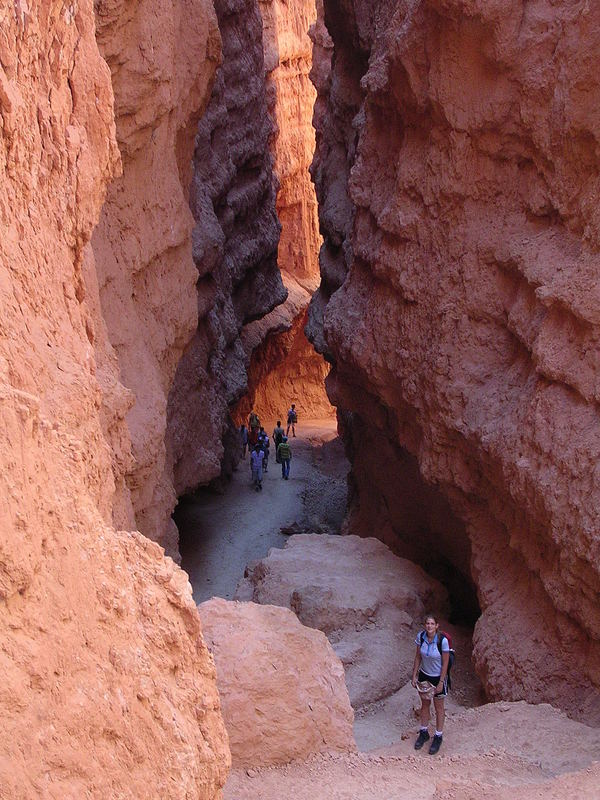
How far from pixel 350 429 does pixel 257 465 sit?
A: 2344 millimetres

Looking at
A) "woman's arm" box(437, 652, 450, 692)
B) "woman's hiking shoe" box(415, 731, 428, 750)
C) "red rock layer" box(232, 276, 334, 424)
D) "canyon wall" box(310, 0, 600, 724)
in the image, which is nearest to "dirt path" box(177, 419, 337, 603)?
"canyon wall" box(310, 0, 600, 724)

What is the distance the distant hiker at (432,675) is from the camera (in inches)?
258

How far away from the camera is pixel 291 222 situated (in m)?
27.5

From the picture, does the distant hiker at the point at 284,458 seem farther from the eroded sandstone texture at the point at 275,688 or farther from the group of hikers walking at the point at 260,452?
the eroded sandstone texture at the point at 275,688

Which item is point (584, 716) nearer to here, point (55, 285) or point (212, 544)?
point (55, 285)

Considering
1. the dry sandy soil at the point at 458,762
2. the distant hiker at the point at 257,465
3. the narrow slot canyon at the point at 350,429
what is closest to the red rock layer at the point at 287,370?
the distant hiker at the point at 257,465

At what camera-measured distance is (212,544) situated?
1517cm

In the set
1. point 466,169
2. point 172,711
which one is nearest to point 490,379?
point 466,169

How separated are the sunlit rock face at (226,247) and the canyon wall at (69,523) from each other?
692 cm

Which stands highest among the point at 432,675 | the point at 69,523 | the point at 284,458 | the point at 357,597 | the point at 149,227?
the point at 149,227

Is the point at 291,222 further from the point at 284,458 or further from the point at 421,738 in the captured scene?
the point at 421,738

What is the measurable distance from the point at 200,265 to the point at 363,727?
795cm

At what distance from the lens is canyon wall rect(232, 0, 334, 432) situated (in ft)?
82.4

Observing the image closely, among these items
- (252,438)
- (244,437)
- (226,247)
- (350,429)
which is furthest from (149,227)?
(244,437)
